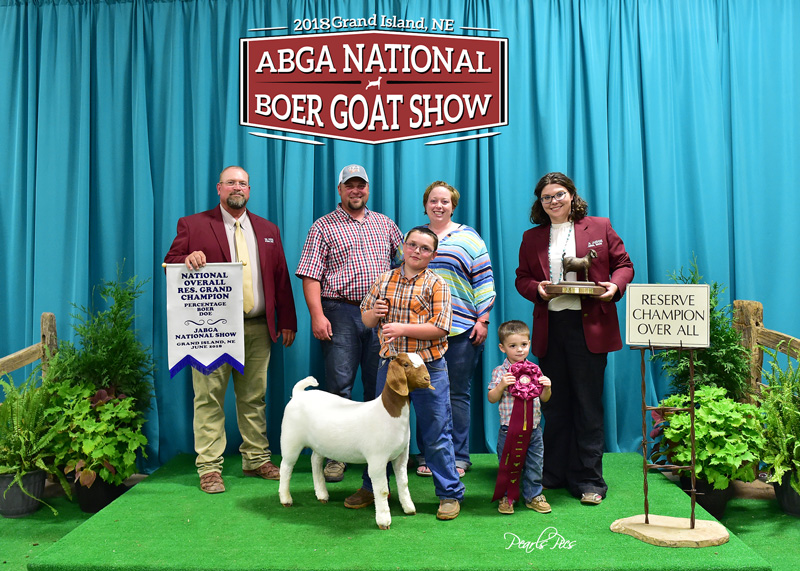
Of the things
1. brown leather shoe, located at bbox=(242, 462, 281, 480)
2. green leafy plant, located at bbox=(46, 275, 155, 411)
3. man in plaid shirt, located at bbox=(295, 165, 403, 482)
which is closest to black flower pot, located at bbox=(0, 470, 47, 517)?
green leafy plant, located at bbox=(46, 275, 155, 411)

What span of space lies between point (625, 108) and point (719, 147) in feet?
2.28

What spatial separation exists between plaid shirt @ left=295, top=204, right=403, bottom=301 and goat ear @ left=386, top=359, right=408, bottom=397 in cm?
91

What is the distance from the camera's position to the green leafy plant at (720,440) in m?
3.28

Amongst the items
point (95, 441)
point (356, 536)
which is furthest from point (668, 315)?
point (95, 441)

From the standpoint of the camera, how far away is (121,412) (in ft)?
11.9

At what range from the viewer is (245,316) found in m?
3.77

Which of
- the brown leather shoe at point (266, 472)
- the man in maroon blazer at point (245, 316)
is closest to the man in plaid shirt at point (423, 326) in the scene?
the man in maroon blazer at point (245, 316)

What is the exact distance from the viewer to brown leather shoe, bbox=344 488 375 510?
320cm

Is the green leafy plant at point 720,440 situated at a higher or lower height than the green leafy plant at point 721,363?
lower

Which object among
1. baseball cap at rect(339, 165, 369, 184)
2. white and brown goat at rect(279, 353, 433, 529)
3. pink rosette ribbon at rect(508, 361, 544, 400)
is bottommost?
white and brown goat at rect(279, 353, 433, 529)

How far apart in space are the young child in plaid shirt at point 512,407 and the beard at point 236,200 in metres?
1.68

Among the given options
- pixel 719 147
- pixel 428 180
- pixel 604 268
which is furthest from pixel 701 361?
pixel 428 180

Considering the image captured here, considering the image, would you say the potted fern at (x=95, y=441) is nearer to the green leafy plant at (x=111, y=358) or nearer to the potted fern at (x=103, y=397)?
the potted fern at (x=103, y=397)

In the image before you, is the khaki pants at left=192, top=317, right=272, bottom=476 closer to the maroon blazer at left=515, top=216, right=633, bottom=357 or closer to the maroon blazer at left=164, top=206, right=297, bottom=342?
the maroon blazer at left=164, top=206, right=297, bottom=342
